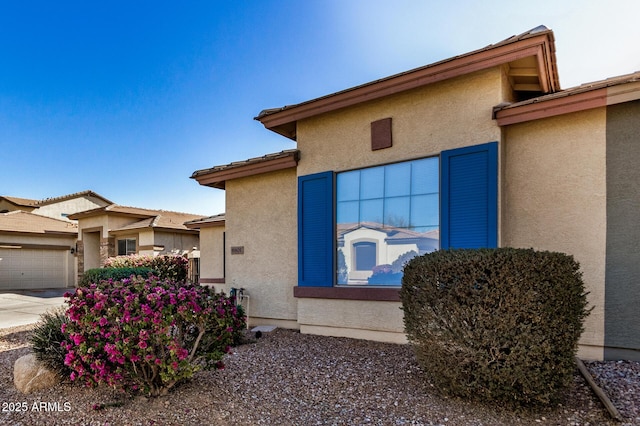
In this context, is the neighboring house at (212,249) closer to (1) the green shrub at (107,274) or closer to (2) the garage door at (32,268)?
(1) the green shrub at (107,274)

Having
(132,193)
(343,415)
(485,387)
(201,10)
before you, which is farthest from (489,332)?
(132,193)

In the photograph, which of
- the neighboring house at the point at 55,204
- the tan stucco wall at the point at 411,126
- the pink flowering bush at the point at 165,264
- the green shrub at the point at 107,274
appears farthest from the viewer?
the neighboring house at the point at 55,204

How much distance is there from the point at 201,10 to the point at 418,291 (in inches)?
371

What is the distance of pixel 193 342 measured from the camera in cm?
453

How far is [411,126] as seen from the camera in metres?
6.54

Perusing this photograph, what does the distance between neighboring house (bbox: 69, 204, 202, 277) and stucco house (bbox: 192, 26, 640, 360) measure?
12.0 meters

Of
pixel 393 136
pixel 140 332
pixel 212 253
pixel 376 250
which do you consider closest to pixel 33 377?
pixel 140 332

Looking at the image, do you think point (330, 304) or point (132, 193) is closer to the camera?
point (330, 304)

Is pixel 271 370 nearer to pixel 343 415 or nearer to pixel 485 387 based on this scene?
pixel 343 415

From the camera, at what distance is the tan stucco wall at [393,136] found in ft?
19.6

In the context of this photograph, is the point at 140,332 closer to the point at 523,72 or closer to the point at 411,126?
the point at 411,126

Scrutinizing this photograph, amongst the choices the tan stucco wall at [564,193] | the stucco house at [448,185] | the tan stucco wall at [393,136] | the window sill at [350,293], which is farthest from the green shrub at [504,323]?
the tan stucco wall at [393,136]

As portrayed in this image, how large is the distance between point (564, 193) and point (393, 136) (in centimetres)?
266

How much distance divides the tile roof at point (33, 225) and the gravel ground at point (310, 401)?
64.6 feet
